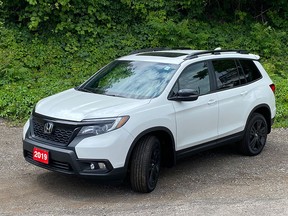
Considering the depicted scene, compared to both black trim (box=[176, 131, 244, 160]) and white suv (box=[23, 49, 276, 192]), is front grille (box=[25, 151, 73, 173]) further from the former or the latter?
black trim (box=[176, 131, 244, 160])

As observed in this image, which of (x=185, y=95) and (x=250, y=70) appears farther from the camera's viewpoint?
(x=250, y=70)

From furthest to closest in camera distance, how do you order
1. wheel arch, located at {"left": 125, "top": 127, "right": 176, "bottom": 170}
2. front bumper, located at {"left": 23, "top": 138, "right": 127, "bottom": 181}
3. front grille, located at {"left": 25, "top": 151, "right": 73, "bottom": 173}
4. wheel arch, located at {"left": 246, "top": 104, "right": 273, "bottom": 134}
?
wheel arch, located at {"left": 246, "top": 104, "right": 273, "bottom": 134} < wheel arch, located at {"left": 125, "top": 127, "right": 176, "bottom": 170} < front grille, located at {"left": 25, "top": 151, "right": 73, "bottom": 173} < front bumper, located at {"left": 23, "top": 138, "right": 127, "bottom": 181}

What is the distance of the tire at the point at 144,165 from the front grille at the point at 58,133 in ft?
2.55

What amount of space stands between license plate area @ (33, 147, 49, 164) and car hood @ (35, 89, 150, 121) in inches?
16.7

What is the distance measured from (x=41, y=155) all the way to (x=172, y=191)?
167 centimetres

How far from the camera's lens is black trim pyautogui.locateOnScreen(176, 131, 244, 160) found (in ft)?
20.2

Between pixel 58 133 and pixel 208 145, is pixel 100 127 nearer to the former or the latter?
pixel 58 133

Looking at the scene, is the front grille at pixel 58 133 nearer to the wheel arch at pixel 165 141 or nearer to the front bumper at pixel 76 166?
the front bumper at pixel 76 166

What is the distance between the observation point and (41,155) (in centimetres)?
552

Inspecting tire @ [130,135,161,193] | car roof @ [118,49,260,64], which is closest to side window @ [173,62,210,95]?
car roof @ [118,49,260,64]

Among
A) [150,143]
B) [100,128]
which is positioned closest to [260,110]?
[150,143]

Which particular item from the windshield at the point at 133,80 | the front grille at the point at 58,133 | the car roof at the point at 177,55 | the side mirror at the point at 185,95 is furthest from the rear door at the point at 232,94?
the front grille at the point at 58,133

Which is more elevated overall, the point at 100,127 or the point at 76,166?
the point at 100,127

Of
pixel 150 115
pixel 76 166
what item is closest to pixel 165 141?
pixel 150 115
